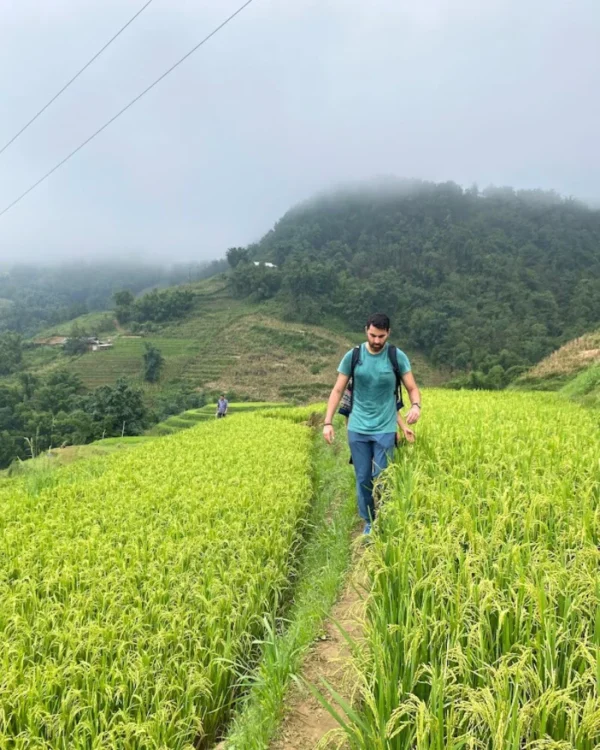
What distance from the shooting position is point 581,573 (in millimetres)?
2191

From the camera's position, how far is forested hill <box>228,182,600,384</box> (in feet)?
179

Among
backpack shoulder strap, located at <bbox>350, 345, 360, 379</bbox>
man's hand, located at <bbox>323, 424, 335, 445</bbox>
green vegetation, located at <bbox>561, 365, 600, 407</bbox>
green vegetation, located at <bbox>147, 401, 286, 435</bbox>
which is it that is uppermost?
backpack shoulder strap, located at <bbox>350, 345, 360, 379</bbox>

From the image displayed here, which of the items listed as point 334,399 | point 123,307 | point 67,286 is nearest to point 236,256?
point 123,307

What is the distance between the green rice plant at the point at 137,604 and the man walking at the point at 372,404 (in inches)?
38.6

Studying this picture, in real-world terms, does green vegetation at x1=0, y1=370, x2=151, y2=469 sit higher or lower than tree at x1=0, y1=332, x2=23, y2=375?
lower

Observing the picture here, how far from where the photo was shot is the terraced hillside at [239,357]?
47.3 meters

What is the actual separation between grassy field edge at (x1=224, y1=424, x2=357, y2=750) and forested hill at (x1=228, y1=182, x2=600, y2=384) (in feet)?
132

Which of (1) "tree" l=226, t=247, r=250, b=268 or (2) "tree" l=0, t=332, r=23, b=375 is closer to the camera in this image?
(2) "tree" l=0, t=332, r=23, b=375

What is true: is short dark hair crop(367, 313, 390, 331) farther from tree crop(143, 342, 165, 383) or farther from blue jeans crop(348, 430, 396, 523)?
tree crop(143, 342, 165, 383)

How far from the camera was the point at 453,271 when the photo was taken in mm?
74438

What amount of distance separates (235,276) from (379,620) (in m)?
72.7

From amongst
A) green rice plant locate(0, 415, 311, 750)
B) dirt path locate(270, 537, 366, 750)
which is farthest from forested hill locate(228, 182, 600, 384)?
dirt path locate(270, 537, 366, 750)

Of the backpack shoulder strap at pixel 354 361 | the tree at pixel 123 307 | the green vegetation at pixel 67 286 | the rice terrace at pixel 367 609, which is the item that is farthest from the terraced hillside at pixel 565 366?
the green vegetation at pixel 67 286

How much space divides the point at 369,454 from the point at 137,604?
89.7 inches
